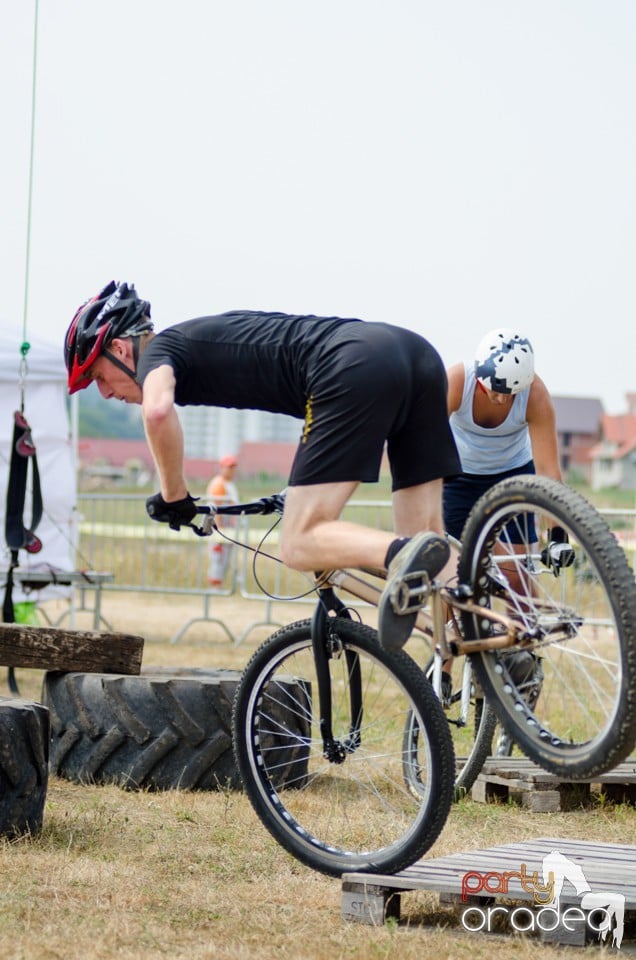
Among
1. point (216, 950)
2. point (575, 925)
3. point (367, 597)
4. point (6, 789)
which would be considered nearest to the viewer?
point (216, 950)

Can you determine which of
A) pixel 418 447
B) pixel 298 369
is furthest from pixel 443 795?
pixel 298 369

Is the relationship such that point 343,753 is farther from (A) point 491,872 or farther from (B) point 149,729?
(B) point 149,729

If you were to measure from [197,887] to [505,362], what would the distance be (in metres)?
2.41

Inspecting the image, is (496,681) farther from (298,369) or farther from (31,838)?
(31,838)

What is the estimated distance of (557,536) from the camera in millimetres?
4457

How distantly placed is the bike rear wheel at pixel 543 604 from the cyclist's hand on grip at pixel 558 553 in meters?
0.07

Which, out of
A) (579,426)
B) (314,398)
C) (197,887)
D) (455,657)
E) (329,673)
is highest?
(314,398)

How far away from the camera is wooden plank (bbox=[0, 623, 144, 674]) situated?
6.02 metres

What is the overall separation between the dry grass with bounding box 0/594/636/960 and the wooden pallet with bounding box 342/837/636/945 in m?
0.07

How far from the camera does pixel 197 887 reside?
4.32 meters

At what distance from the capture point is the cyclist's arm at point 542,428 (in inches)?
226

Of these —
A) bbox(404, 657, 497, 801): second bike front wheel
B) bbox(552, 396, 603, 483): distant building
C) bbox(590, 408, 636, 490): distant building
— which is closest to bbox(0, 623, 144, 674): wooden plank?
bbox(404, 657, 497, 801): second bike front wheel

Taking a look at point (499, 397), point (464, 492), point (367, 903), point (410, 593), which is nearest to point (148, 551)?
point (464, 492)

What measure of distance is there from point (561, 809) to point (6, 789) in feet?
8.84
